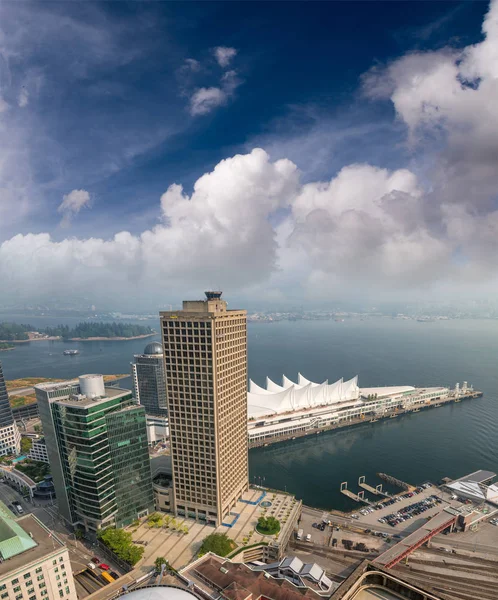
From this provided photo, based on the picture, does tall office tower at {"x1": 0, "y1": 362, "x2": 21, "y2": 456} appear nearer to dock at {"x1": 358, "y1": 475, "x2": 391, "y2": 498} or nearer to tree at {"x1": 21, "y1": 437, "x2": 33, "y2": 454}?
tree at {"x1": 21, "y1": 437, "x2": 33, "y2": 454}

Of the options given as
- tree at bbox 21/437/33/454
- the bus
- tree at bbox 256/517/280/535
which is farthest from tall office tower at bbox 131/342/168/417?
tree at bbox 256/517/280/535

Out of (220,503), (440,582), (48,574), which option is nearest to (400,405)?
(440,582)

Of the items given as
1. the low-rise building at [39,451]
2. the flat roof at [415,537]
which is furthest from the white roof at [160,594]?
the low-rise building at [39,451]

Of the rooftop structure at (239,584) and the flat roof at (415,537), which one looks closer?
the rooftop structure at (239,584)

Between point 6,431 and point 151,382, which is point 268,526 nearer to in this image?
point 151,382

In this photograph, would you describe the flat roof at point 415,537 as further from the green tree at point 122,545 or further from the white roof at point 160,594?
the green tree at point 122,545

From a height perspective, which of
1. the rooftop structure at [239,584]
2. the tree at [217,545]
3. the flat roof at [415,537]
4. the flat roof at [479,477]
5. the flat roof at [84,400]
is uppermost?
the flat roof at [84,400]
